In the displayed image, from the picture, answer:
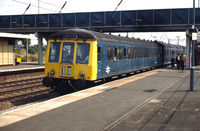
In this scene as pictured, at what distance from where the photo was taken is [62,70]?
1318 cm

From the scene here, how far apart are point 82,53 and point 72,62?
64cm

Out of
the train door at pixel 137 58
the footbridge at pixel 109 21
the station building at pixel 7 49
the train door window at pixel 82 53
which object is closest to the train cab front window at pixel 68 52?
the train door window at pixel 82 53

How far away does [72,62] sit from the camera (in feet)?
42.6

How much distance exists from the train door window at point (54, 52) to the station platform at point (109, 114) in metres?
2.97

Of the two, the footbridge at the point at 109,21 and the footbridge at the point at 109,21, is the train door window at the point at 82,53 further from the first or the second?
the footbridge at the point at 109,21

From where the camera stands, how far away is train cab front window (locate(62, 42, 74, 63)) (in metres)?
13.1

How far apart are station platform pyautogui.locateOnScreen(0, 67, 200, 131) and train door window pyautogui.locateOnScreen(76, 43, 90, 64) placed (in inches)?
88.9

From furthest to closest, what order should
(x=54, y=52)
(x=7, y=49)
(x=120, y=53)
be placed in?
(x=7, y=49)
(x=120, y=53)
(x=54, y=52)

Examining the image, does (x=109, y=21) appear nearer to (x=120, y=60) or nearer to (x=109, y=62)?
(x=120, y=60)

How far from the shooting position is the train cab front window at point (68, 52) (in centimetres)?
1309

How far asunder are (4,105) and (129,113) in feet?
21.8

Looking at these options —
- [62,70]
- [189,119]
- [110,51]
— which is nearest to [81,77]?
[62,70]


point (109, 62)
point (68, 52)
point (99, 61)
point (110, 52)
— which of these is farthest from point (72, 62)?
point (110, 52)

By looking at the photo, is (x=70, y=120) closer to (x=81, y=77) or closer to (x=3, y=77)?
(x=81, y=77)
